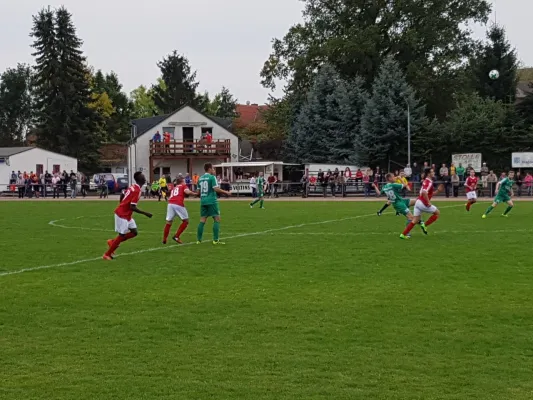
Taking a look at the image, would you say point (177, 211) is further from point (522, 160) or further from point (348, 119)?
point (348, 119)

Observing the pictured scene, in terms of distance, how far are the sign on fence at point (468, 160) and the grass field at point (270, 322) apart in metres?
32.5

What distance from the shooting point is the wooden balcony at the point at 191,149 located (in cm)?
6131

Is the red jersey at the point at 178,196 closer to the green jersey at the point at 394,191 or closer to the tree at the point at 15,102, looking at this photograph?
the green jersey at the point at 394,191

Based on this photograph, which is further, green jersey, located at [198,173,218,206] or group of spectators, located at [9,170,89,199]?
group of spectators, located at [9,170,89,199]

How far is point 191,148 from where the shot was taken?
61656 mm

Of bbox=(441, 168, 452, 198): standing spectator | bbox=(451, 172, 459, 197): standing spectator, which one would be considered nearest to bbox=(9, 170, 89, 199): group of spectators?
bbox=(441, 168, 452, 198): standing spectator

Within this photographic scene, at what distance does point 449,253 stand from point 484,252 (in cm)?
71

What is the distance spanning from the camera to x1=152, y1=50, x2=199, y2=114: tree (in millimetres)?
98500

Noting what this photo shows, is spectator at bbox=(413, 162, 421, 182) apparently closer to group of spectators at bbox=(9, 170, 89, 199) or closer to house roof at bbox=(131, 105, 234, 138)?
group of spectators at bbox=(9, 170, 89, 199)

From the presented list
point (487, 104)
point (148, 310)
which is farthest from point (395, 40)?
point (148, 310)

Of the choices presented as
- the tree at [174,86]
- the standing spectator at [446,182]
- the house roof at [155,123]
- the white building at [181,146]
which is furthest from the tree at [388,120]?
the tree at [174,86]

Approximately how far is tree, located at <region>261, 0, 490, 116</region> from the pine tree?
4.65m

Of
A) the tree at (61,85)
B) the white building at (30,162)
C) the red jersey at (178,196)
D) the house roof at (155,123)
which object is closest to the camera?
the red jersey at (178,196)

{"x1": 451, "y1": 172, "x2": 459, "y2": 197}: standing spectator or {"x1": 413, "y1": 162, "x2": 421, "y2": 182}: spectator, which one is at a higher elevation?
{"x1": 413, "y1": 162, "x2": 421, "y2": 182}: spectator
